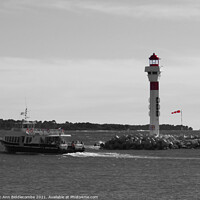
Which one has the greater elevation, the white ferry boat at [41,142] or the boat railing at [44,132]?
the boat railing at [44,132]

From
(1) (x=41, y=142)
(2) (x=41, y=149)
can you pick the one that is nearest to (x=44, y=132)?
(1) (x=41, y=142)

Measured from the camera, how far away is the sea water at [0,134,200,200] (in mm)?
41531

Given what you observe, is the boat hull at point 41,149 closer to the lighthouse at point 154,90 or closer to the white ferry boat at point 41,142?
the white ferry boat at point 41,142

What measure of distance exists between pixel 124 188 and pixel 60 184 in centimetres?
571

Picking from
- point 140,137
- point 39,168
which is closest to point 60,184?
point 39,168

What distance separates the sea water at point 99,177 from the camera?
4153 centimetres

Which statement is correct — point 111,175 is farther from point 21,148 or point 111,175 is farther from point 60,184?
point 21,148

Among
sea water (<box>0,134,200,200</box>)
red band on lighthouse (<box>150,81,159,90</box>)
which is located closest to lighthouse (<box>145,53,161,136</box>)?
red band on lighthouse (<box>150,81,159,90</box>)

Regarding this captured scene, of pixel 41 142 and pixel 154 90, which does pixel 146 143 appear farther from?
pixel 41 142

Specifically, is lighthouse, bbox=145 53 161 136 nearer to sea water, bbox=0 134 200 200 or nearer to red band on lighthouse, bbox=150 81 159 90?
red band on lighthouse, bbox=150 81 159 90

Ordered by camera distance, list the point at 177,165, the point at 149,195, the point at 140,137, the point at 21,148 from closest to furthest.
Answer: the point at 149,195 < the point at 177,165 < the point at 21,148 < the point at 140,137

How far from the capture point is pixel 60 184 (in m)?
46.4

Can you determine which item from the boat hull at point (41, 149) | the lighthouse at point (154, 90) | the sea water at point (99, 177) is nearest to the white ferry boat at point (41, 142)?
the boat hull at point (41, 149)

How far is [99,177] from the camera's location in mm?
51750
